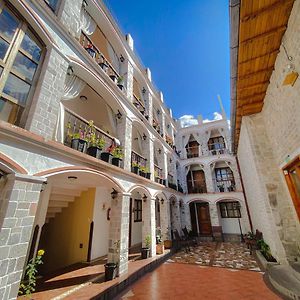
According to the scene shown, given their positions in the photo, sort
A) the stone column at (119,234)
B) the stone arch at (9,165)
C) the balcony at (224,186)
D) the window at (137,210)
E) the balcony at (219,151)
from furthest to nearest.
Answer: the balcony at (219,151) → the balcony at (224,186) → the window at (137,210) → the stone column at (119,234) → the stone arch at (9,165)

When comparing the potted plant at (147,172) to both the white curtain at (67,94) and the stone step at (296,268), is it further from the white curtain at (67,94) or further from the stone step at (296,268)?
the stone step at (296,268)

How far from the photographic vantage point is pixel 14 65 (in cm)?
321

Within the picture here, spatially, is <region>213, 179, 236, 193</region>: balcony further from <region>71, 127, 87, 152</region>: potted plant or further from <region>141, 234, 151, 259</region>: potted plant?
<region>71, 127, 87, 152</region>: potted plant

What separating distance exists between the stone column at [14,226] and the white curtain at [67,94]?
1.40 meters

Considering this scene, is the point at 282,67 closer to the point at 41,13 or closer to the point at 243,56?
the point at 243,56

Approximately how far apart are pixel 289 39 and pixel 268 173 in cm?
397

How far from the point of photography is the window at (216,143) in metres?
15.2

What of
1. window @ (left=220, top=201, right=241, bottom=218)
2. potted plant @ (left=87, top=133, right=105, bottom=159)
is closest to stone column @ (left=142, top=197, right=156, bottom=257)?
potted plant @ (left=87, top=133, right=105, bottom=159)

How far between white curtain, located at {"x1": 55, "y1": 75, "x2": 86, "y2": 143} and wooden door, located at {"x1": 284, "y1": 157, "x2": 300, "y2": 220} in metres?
5.81

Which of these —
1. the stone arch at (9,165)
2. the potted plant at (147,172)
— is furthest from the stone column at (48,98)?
the potted plant at (147,172)

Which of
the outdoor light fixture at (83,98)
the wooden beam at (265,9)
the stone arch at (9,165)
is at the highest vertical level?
the outdoor light fixture at (83,98)

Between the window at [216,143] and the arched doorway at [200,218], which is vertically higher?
the window at [216,143]

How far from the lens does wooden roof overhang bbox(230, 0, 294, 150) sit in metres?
3.15

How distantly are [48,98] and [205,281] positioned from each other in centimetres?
661
